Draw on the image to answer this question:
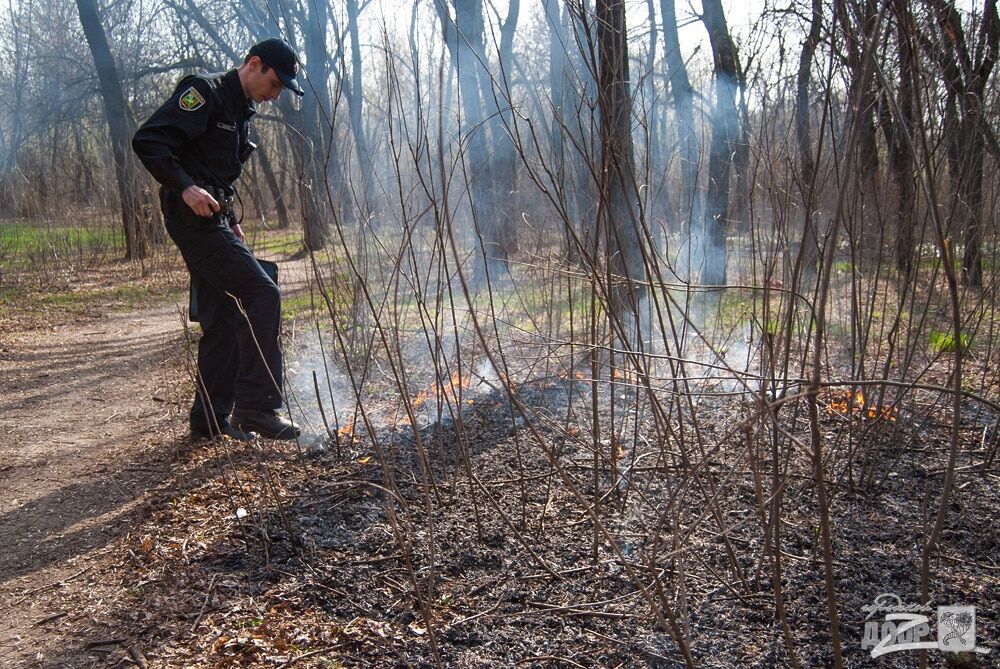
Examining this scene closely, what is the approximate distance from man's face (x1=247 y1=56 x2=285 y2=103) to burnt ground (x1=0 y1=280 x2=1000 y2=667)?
1.58 m

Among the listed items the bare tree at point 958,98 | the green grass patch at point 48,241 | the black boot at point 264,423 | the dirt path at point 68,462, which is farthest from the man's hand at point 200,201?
the green grass patch at point 48,241

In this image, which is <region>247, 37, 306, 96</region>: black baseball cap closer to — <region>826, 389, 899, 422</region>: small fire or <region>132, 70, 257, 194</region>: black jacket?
<region>132, 70, 257, 194</region>: black jacket

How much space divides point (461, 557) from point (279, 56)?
Result: 2158mm

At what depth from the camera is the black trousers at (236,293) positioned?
9.71 ft

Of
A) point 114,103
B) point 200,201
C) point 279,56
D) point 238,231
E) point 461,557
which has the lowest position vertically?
point 461,557

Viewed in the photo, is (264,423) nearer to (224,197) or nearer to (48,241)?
(224,197)

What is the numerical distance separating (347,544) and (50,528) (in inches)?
47.8

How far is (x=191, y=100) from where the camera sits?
288 centimetres

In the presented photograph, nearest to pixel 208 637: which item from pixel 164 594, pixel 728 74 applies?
pixel 164 594

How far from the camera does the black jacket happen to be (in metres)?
2.80

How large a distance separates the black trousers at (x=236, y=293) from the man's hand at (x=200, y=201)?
13cm

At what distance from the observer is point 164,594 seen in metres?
2.10

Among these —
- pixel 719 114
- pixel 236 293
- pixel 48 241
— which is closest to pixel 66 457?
pixel 236 293

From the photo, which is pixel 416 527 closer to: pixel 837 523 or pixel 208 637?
pixel 208 637
